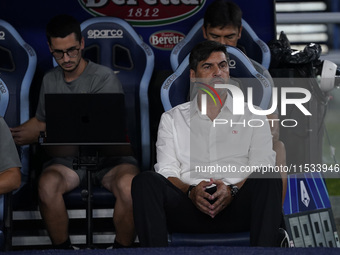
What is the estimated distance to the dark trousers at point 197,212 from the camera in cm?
236

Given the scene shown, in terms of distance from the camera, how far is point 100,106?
8.84 feet

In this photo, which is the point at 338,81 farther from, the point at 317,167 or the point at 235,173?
the point at 235,173

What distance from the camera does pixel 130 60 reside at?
11.5 ft

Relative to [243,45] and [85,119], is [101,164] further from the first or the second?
[243,45]

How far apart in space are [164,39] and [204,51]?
1264mm

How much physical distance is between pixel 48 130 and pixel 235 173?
806 millimetres

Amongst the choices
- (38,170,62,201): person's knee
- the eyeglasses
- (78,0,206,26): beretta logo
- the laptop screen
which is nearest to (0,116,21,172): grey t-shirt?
the laptop screen

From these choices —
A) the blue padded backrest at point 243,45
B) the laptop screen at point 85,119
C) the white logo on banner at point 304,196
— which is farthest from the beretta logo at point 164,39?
the laptop screen at point 85,119

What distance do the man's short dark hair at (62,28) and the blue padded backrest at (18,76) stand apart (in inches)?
10.9

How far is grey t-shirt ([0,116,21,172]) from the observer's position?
2621mm

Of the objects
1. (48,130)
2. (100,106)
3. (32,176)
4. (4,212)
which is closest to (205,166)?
(100,106)

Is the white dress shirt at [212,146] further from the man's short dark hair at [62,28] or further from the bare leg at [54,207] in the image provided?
the man's short dark hair at [62,28]

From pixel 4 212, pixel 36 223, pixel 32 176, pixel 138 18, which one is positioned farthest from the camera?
pixel 138 18

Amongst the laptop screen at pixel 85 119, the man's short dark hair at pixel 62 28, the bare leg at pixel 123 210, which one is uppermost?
the man's short dark hair at pixel 62 28
